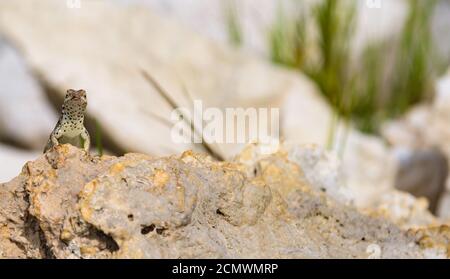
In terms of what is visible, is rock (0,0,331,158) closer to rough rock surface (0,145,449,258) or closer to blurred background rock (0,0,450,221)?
blurred background rock (0,0,450,221)

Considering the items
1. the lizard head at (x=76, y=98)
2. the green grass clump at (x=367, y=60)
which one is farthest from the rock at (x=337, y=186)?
the green grass clump at (x=367, y=60)

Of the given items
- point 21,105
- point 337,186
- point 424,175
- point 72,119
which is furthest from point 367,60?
point 72,119

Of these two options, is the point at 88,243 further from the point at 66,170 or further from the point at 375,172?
the point at 375,172

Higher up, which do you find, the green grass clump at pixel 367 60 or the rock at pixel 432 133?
the green grass clump at pixel 367 60

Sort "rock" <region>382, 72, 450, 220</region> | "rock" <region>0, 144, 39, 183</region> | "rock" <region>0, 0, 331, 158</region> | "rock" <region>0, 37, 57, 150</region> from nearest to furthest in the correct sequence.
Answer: "rock" <region>0, 144, 39, 183</region>, "rock" <region>382, 72, 450, 220</region>, "rock" <region>0, 0, 331, 158</region>, "rock" <region>0, 37, 57, 150</region>

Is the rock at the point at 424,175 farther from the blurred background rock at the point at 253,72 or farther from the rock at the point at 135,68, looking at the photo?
the rock at the point at 135,68

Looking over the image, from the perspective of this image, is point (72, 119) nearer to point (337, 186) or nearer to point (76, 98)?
point (76, 98)

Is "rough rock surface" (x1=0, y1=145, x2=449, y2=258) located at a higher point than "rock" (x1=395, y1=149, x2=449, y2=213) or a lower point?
lower

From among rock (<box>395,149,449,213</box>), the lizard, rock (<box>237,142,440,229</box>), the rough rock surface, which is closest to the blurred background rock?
rock (<box>395,149,449,213</box>)
